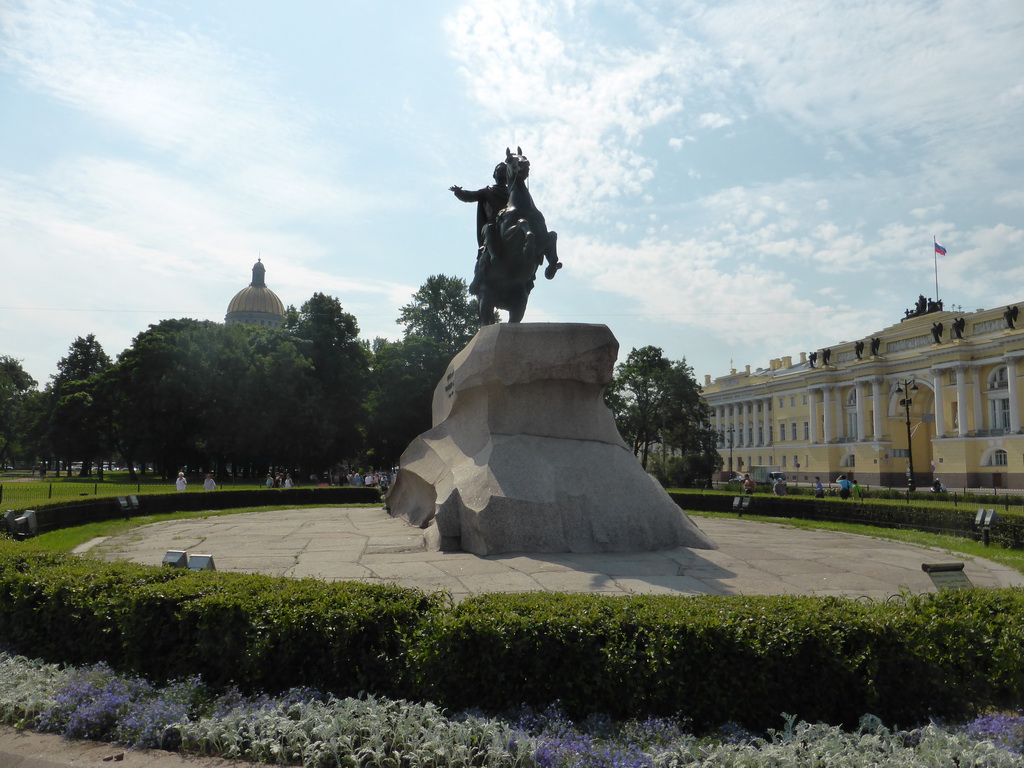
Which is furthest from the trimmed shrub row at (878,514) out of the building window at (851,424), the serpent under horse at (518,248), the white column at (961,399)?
the building window at (851,424)

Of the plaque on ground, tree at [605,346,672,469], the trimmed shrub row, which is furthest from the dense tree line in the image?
the plaque on ground

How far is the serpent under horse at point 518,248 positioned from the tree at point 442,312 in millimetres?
40780

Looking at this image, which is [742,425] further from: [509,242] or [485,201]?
[509,242]

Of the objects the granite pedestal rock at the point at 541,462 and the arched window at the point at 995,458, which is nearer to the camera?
the granite pedestal rock at the point at 541,462

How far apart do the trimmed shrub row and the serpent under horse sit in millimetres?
9495

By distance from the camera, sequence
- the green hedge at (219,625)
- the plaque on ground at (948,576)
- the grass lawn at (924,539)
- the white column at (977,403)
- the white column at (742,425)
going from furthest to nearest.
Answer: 1. the white column at (742,425)
2. the white column at (977,403)
3. the grass lawn at (924,539)
4. the plaque on ground at (948,576)
5. the green hedge at (219,625)

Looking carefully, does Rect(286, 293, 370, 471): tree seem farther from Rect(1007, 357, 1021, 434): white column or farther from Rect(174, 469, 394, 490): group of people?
Rect(1007, 357, 1021, 434): white column

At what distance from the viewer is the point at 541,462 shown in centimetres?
988

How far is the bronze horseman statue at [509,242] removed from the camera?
476 inches

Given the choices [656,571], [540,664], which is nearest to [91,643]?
[540,664]

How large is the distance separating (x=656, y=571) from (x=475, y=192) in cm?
818

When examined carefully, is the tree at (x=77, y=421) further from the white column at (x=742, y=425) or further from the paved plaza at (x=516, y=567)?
the white column at (x=742, y=425)

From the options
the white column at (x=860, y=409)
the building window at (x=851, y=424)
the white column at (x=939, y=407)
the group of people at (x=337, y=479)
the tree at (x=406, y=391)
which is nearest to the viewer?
the group of people at (x=337, y=479)

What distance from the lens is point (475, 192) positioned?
1358cm
